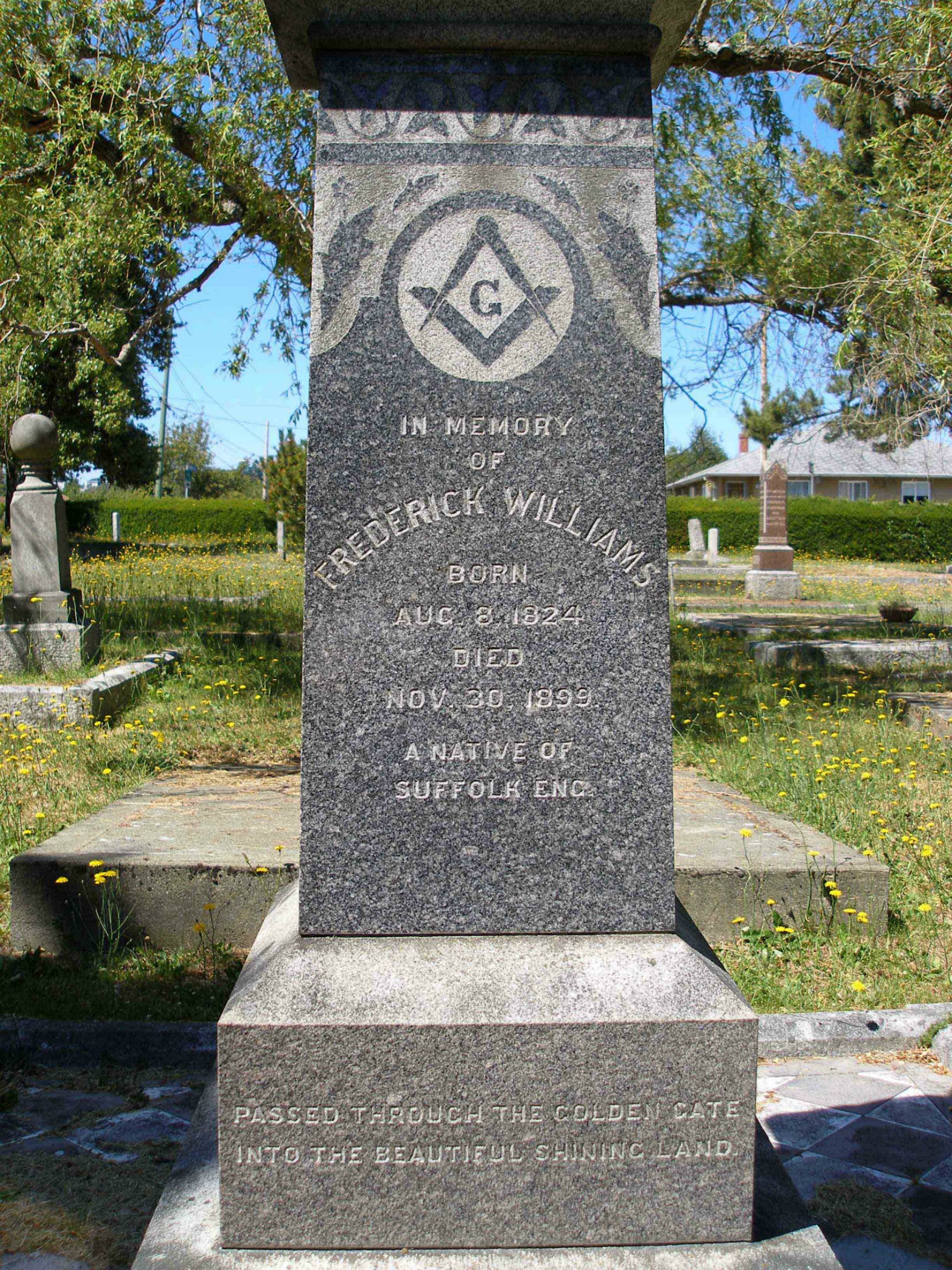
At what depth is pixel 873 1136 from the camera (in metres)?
3.00

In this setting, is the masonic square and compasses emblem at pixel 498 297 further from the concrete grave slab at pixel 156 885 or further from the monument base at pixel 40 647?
the monument base at pixel 40 647

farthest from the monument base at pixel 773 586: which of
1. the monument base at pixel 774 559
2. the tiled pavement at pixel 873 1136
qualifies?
the tiled pavement at pixel 873 1136

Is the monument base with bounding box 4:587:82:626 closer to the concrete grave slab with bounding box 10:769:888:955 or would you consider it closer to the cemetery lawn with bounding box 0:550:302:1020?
the cemetery lawn with bounding box 0:550:302:1020

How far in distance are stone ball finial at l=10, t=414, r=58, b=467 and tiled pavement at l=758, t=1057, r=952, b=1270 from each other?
7.69m

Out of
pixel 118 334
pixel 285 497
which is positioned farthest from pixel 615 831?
pixel 285 497

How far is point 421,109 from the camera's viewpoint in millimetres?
2221

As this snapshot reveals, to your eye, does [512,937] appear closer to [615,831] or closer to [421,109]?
[615,831]

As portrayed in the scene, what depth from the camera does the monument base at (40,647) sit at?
27.1ft

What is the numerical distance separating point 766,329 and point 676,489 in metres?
58.3

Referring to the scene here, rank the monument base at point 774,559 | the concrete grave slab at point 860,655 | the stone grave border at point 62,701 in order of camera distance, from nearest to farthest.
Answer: the stone grave border at point 62,701
the concrete grave slab at point 860,655
the monument base at point 774,559

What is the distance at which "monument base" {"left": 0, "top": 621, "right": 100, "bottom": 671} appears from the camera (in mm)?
8250

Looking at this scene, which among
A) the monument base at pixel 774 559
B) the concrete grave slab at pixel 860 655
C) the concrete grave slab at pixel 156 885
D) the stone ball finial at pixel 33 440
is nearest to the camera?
the concrete grave slab at pixel 156 885

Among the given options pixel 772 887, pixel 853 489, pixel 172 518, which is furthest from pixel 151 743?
pixel 853 489

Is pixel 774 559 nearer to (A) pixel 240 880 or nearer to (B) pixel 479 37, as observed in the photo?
(A) pixel 240 880
